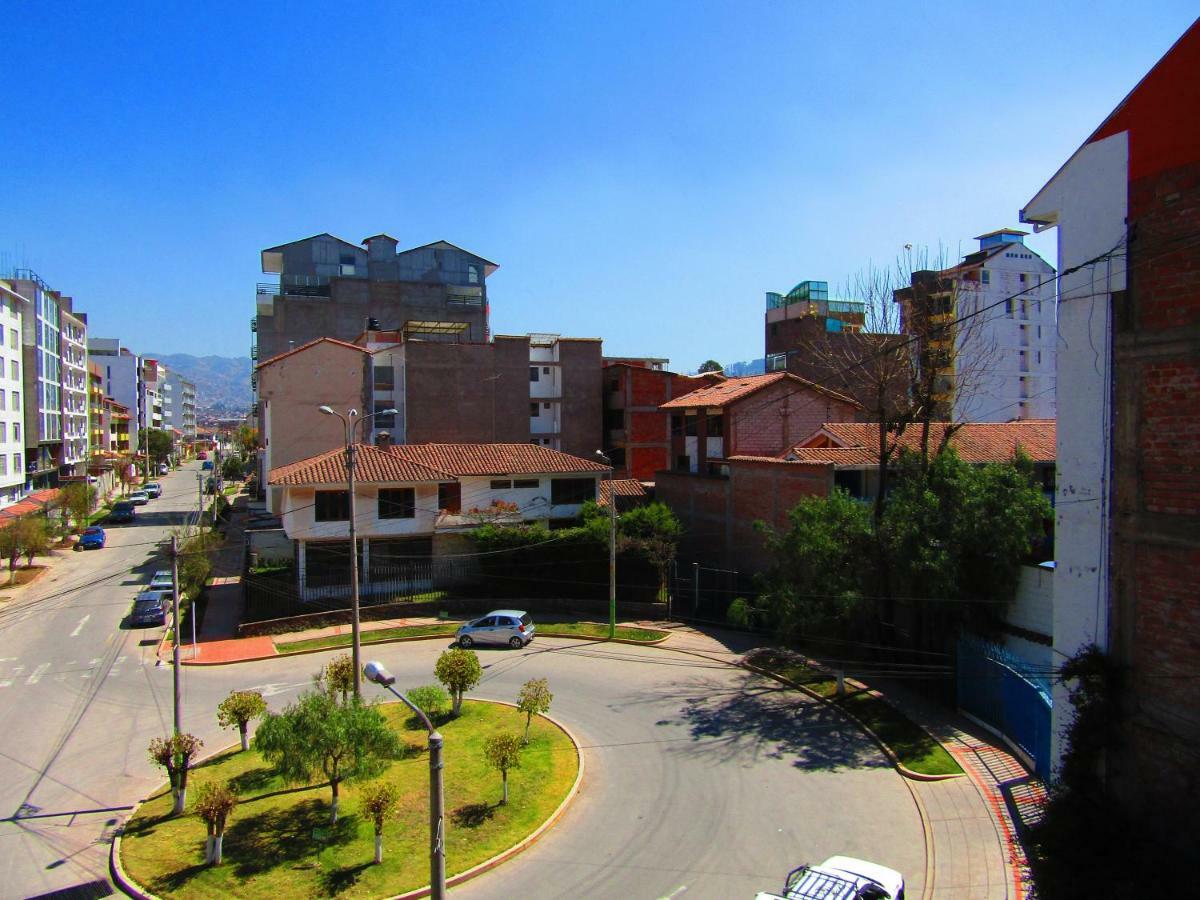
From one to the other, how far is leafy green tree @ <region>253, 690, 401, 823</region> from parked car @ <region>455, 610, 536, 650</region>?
42.7 ft

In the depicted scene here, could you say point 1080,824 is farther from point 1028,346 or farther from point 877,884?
point 1028,346

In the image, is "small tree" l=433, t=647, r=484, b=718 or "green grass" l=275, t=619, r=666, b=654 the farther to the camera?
"green grass" l=275, t=619, r=666, b=654

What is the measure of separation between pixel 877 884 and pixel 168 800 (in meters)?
13.6

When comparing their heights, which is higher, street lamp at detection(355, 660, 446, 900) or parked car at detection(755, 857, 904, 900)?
street lamp at detection(355, 660, 446, 900)

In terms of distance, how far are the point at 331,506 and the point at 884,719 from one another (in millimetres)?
22613

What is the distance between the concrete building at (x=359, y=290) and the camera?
59438mm

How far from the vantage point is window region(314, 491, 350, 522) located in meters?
31.9

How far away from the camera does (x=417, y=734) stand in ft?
63.6

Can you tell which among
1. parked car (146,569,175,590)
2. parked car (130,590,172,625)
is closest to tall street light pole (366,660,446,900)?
parked car (130,590,172,625)

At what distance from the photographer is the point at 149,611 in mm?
30391

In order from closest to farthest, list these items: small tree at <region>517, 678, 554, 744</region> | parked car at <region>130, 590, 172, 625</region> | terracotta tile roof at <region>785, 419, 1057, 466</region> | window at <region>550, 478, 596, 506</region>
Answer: small tree at <region>517, 678, 554, 744</region>, terracotta tile roof at <region>785, 419, 1057, 466</region>, parked car at <region>130, 590, 172, 625</region>, window at <region>550, 478, 596, 506</region>

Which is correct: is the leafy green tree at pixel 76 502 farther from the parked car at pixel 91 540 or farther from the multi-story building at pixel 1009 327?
the multi-story building at pixel 1009 327

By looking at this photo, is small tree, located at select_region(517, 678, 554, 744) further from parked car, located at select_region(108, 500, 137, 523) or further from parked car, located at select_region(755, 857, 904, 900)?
parked car, located at select_region(108, 500, 137, 523)

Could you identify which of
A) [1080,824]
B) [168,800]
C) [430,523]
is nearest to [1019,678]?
[1080,824]
